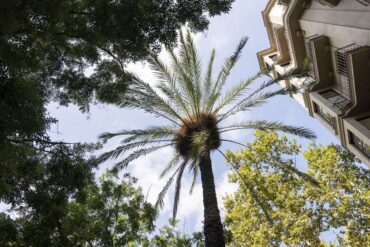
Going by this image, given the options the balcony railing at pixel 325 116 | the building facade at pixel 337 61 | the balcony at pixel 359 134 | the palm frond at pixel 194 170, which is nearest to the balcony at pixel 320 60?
the building facade at pixel 337 61

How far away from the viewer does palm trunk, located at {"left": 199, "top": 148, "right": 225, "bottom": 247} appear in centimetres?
937

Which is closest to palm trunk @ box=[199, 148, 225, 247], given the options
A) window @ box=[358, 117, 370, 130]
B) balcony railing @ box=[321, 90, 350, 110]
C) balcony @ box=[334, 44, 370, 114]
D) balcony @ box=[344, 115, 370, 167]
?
balcony @ box=[344, 115, 370, 167]

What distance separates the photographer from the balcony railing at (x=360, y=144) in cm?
1355

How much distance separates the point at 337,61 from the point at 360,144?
365cm

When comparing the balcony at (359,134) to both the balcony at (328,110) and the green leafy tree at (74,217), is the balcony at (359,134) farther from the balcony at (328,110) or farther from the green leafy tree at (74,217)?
the green leafy tree at (74,217)

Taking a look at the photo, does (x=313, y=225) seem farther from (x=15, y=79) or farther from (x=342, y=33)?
(x=15, y=79)

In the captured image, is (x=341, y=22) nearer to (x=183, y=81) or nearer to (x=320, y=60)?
(x=320, y=60)

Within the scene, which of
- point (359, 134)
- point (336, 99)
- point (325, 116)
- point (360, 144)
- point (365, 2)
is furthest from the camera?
point (325, 116)

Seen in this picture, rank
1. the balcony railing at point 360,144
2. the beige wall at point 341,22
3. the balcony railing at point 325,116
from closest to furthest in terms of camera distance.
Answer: the beige wall at point 341,22 < the balcony railing at point 360,144 < the balcony railing at point 325,116

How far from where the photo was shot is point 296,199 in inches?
768

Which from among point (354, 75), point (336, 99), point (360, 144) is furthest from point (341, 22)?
point (360, 144)

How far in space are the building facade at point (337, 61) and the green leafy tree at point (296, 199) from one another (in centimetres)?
319

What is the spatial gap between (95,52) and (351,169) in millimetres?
16124

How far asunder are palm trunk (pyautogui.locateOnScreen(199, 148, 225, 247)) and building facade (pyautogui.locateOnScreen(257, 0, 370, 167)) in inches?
189
